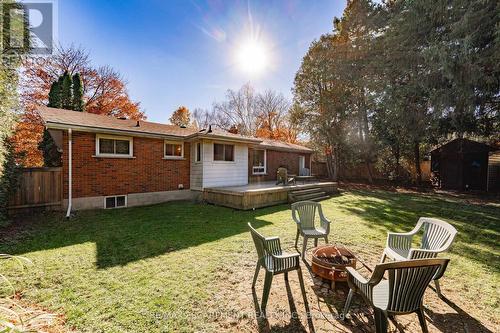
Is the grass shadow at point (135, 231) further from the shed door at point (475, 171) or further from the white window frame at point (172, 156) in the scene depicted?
the shed door at point (475, 171)

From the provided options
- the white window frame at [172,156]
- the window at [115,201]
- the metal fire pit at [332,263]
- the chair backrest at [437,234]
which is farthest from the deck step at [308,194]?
the window at [115,201]

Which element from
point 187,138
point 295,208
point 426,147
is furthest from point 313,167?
point 295,208

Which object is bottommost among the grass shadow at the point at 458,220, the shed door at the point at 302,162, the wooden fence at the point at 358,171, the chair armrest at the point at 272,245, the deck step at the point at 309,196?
the grass shadow at the point at 458,220

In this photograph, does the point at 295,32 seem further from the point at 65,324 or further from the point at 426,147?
the point at 426,147

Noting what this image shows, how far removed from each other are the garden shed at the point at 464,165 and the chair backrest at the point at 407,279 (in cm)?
1937

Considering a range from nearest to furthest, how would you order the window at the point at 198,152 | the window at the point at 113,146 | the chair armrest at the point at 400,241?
the chair armrest at the point at 400,241 < the window at the point at 113,146 < the window at the point at 198,152

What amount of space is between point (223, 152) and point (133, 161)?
4199 mm

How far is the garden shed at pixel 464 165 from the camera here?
16281mm

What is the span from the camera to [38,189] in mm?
7797

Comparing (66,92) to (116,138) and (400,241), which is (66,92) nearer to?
(116,138)

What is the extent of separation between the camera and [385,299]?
2461 mm

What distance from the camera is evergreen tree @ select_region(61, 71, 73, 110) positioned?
14.2 m

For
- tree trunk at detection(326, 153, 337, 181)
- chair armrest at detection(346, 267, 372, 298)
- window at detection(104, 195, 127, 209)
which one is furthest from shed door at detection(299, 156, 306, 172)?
chair armrest at detection(346, 267, 372, 298)

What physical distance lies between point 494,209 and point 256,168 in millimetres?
12290
